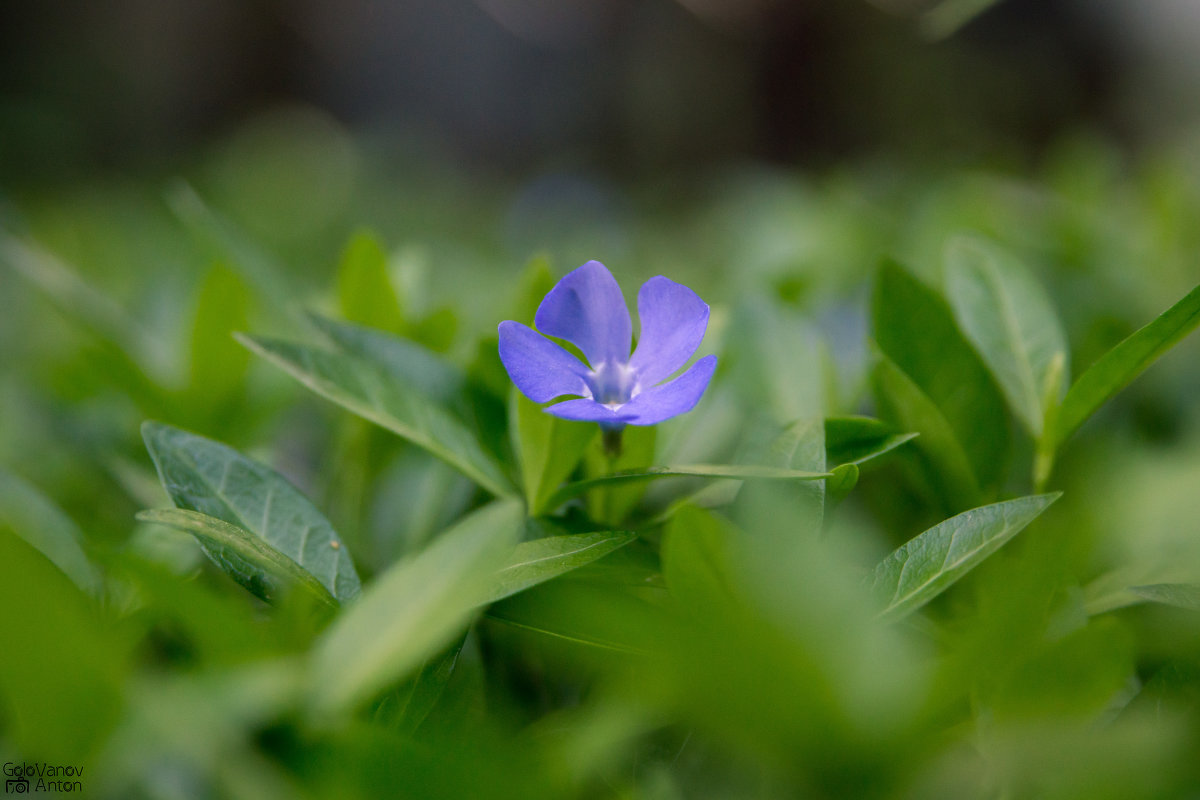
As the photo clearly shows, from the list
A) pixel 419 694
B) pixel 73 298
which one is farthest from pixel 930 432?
pixel 73 298

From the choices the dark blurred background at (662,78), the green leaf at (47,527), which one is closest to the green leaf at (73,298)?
the green leaf at (47,527)

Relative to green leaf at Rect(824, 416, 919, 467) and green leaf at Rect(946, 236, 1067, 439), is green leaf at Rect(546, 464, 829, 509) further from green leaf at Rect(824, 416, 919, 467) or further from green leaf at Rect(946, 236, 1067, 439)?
green leaf at Rect(946, 236, 1067, 439)

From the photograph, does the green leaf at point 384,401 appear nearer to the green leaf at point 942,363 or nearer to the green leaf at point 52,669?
the green leaf at point 52,669

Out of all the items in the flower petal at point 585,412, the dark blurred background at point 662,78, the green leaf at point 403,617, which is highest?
the dark blurred background at point 662,78

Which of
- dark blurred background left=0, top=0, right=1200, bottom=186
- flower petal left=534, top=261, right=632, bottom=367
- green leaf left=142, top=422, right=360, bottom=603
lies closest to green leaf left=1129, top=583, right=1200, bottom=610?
flower petal left=534, top=261, right=632, bottom=367

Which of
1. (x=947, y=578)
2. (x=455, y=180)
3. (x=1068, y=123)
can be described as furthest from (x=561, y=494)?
(x=1068, y=123)

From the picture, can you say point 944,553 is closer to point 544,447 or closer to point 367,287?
point 544,447

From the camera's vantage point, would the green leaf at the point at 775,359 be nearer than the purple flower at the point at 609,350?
No
